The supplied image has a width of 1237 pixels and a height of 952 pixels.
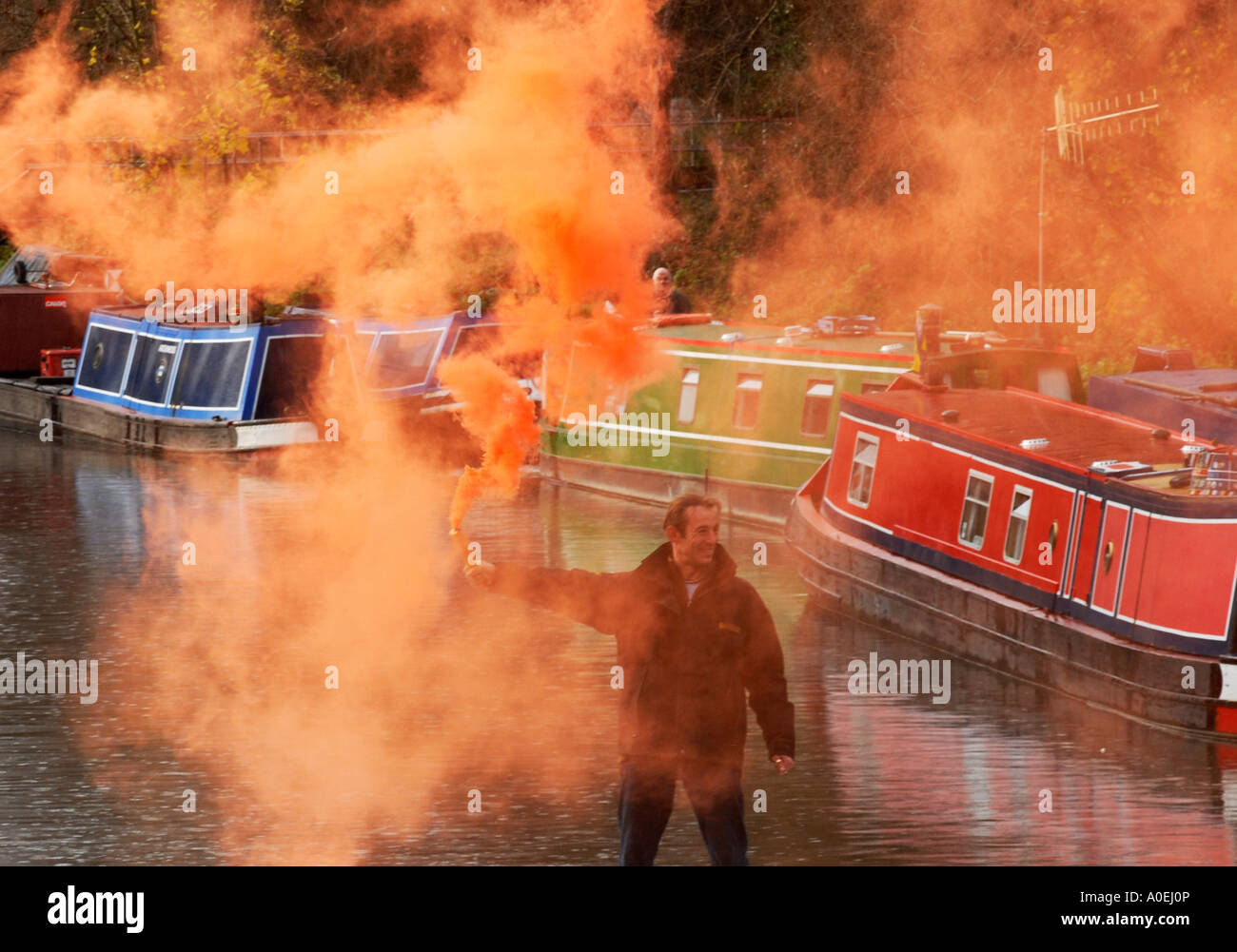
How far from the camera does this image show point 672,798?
9078mm

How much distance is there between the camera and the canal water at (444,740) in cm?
1311

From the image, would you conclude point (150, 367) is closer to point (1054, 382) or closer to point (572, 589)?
point (1054, 382)

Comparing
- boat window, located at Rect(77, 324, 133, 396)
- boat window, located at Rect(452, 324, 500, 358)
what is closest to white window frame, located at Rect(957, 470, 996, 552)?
boat window, located at Rect(452, 324, 500, 358)

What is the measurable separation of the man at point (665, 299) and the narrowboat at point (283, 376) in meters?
4.90

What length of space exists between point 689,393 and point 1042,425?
796 cm

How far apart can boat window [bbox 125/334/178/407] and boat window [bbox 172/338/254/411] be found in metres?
0.42

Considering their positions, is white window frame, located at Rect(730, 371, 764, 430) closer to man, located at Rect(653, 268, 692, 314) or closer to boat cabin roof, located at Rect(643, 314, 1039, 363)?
boat cabin roof, located at Rect(643, 314, 1039, 363)

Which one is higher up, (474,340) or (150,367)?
(474,340)

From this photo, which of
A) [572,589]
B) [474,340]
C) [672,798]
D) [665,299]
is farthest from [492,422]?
[474,340]

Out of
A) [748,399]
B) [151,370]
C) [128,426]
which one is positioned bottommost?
[128,426]

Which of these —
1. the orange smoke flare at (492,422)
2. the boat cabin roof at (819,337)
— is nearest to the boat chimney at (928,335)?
the boat cabin roof at (819,337)

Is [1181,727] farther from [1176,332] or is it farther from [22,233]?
[22,233]

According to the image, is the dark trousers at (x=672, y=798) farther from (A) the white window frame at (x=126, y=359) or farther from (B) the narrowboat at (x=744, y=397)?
(A) the white window frame at (x=126, y=359)

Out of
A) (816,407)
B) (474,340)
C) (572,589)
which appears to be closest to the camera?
(572,589)
